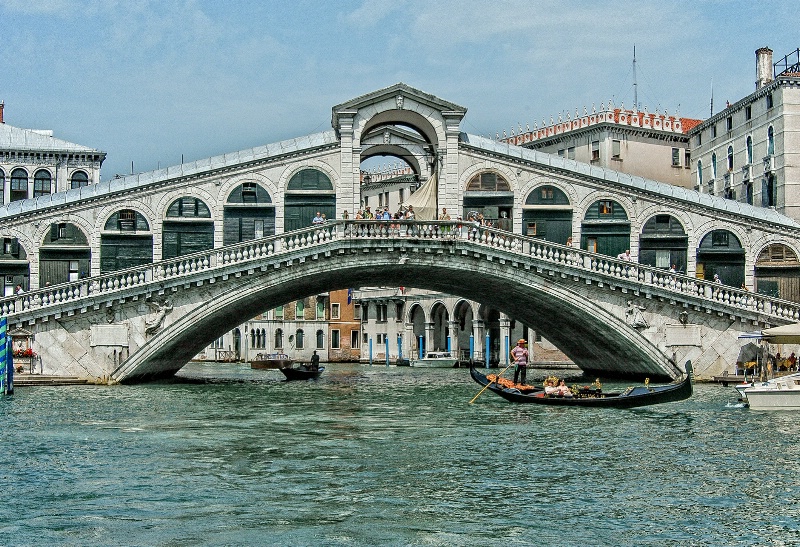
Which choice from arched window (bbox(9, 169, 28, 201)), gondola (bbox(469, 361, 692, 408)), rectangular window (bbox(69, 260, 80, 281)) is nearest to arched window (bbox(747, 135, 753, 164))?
gondola (bbox(469, 361, 692, 408))

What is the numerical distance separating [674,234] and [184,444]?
2230 centimetres

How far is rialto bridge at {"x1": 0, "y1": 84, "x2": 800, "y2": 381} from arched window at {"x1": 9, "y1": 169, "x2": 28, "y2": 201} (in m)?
12.7

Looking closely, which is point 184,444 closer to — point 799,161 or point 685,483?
point 685,483

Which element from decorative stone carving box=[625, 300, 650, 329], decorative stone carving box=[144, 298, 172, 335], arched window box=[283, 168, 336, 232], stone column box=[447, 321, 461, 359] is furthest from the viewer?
stone column box=[447, 321, 461, 359]

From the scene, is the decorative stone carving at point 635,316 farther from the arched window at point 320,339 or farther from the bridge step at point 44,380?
the arched window at point 320,339

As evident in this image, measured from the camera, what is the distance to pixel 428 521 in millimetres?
14445

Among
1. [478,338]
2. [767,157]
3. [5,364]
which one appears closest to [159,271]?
[5,364]

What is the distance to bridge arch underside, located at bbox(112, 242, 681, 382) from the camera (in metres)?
34.5

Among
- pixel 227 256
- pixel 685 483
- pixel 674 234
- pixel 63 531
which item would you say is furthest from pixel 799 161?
pixel 63 531

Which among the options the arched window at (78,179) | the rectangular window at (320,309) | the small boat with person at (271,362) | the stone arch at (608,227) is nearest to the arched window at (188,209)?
the stone arch at (608,227)

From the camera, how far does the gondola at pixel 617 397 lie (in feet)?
84.5

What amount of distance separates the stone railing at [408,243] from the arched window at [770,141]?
9217 mm

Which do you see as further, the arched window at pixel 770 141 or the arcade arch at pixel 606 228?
the arched window at pixel 770 141

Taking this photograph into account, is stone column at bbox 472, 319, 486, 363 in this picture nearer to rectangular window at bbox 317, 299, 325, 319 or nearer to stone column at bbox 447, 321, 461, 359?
stone column at bbox 447, 321, 461, 359
